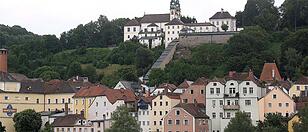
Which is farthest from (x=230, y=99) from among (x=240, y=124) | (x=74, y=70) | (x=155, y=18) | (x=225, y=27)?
(x=155, y=18)

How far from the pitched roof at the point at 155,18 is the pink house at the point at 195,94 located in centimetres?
6137

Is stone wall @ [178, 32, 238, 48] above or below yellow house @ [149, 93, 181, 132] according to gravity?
above

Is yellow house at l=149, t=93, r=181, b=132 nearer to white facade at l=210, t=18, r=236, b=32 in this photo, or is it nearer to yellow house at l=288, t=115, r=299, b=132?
yellow house at l=288, t=115, r=299, b=132

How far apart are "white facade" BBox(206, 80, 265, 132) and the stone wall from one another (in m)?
47.7

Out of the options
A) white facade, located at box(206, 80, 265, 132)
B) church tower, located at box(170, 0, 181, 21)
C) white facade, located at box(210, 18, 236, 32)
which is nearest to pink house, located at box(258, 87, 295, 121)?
white facade, located at box(206, 80, 265, 132)

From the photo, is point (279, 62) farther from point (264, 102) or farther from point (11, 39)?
point (11, 39)

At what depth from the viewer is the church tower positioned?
141 metres

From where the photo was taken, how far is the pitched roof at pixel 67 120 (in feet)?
267

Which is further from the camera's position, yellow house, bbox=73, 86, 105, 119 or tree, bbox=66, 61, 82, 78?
tree, bbox=66, 61, 82, 78

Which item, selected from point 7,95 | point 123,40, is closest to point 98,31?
point 123,40

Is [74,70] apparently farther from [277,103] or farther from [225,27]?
[277,103]

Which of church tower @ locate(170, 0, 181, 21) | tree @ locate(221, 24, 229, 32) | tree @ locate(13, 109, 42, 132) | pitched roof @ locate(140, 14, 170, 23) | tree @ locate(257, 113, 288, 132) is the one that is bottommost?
tree @ locate(13, 109, 42, 132)

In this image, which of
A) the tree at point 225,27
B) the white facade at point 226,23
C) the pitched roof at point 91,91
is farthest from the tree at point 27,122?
the white facade at point 226,23

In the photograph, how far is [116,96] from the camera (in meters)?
81.8
